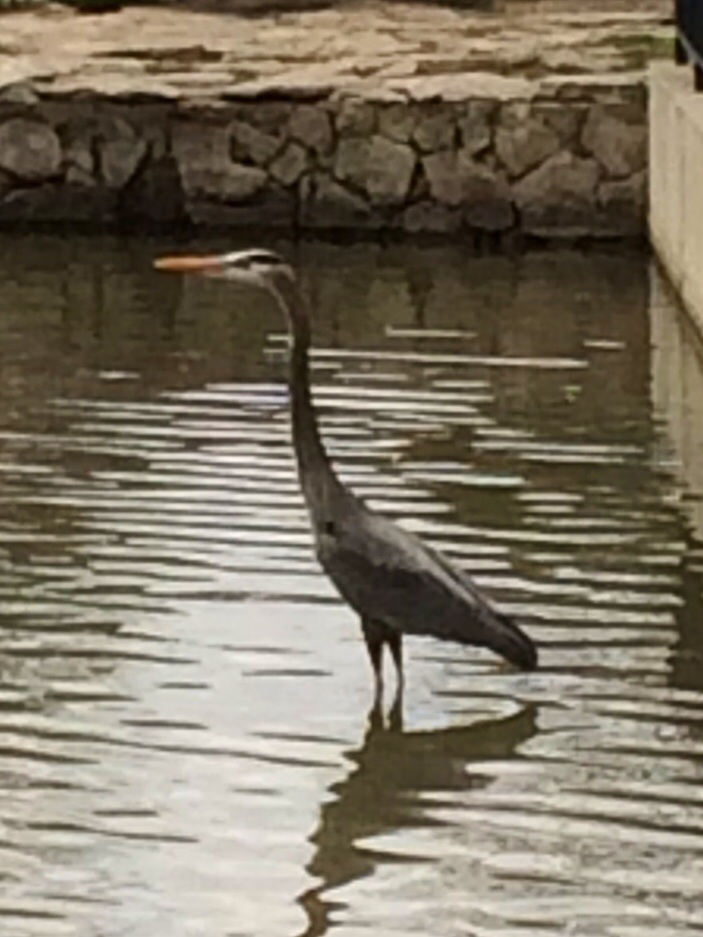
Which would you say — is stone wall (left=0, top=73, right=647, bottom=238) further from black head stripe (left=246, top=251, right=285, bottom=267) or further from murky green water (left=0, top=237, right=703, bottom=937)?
black head stripe (left=246, top=251, right=285, bottom=267)

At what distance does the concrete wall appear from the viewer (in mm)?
12570

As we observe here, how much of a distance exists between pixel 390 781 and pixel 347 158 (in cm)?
915

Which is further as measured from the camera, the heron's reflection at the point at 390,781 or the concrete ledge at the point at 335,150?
the concrete ledge at the point at 335,150

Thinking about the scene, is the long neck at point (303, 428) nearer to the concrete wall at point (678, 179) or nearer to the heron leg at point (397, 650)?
the heron leg at point (397, 650)

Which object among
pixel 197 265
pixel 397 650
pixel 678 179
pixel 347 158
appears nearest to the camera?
pixel 197 265

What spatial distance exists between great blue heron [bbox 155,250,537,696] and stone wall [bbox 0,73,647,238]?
26.3 feet

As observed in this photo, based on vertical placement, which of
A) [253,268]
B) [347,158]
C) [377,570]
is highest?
[253,268]

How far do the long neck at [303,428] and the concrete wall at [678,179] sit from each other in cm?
474

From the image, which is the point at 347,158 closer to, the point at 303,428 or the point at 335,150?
the point at 335,150

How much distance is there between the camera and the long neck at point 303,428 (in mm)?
7527

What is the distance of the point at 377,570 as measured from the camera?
7402 millimetres

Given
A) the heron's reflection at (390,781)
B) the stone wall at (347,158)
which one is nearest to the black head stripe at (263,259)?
the heron's reflection at (390,781)

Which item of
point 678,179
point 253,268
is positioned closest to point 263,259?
point 253,268

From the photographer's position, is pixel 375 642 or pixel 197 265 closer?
pixel 197 265
